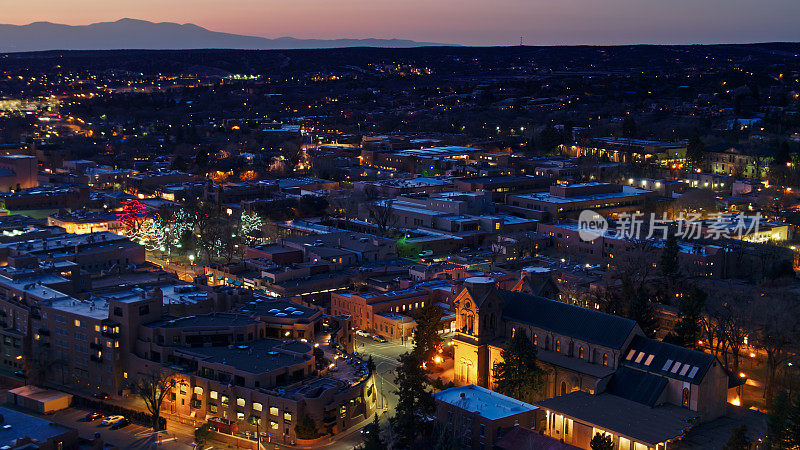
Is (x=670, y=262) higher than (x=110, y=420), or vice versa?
(x=670, y=262)

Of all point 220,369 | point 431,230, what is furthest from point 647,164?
point 220,369

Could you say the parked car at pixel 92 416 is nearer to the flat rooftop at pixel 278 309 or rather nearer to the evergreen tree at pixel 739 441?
the flat rooftop at pixel 278 309

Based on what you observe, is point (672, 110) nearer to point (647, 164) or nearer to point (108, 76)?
point (647, 164)

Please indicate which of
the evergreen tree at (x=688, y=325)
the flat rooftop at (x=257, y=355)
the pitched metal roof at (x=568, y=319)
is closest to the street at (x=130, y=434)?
the flat rooftop at (x=257, y=355)

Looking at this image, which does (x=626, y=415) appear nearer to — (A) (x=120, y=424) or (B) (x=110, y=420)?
(A) (x=120, y=424)

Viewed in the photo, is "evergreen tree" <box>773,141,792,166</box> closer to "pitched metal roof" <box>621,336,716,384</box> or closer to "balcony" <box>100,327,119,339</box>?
"pitched metal roof" <box>621,336,716,384</box>

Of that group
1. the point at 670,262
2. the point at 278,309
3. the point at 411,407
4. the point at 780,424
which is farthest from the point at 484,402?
the point at 670,262

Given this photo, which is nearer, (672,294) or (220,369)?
(220,369)
